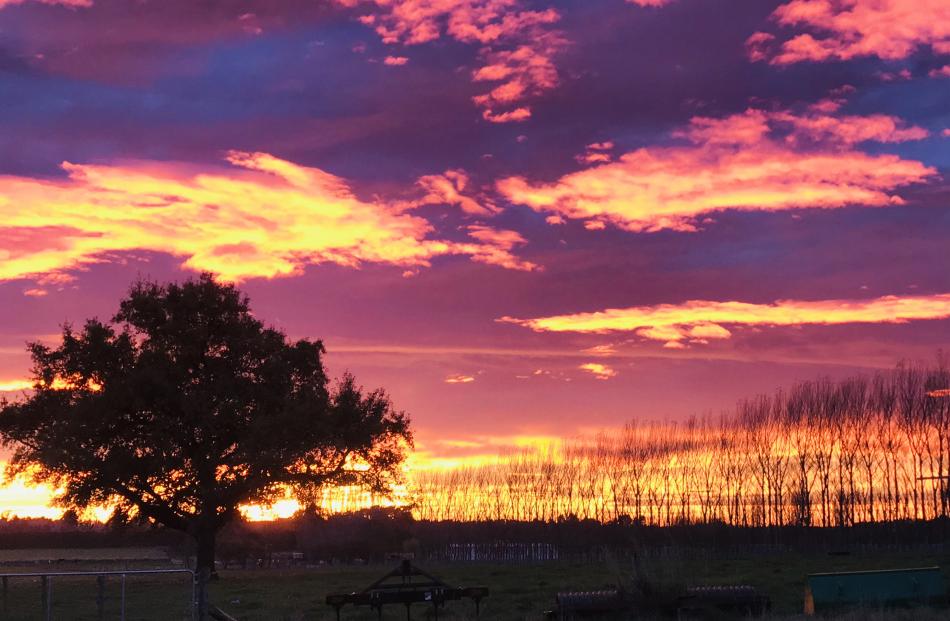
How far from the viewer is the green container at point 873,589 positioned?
919 inches

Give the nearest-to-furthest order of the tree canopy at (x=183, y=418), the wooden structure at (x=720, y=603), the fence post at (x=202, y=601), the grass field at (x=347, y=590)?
the wooden structure at (x=720, y=603), the fence post at (x=202, y=601), the grass field at (x=347, y=590), the tree canopy at (x=183, y=418)

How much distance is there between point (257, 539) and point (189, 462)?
4243cm

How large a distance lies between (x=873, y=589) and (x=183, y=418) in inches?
1251

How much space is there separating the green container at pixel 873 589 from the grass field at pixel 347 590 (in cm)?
78

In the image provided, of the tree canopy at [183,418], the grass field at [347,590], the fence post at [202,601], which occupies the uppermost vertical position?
the tree canopy at [183,418]

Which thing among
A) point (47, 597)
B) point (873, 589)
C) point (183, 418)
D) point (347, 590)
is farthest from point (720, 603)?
point (183, 418)

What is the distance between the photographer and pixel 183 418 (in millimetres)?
46125

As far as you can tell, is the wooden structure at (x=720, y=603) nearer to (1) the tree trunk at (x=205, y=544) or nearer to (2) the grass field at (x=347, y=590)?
(2) the grass field at (x=347, y=590)

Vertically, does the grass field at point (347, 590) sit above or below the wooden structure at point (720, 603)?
below

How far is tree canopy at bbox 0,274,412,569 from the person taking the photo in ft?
149

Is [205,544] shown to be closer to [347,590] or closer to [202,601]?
[347,590]

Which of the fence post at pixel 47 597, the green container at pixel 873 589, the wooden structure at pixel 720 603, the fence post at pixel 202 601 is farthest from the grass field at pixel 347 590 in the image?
the fence post at pixel 202 601

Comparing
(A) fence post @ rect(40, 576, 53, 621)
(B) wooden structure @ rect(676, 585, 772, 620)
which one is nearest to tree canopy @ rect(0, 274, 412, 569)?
(A) fence post @ rect(40, 576, 53, 621)

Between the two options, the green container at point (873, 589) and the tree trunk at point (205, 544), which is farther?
the tree trunk at point (205, 544)
